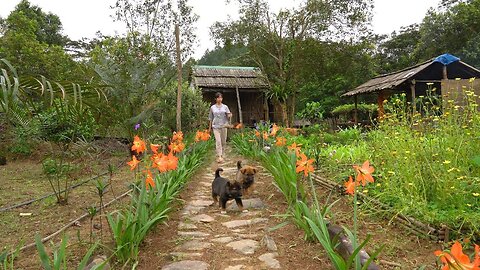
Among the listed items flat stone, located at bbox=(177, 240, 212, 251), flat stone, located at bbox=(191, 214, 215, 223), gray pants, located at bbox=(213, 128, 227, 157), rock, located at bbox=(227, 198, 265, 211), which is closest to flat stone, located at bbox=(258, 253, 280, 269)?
flat stone, located at bbox=(177, 240, 212, 251)

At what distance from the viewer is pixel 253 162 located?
802cm

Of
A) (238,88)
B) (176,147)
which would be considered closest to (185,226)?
(176,147)

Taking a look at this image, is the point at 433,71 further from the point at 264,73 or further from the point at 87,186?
the point at 87,186

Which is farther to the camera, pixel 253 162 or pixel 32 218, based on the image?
pixel 253 162

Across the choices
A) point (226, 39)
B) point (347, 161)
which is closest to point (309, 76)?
point (226, 39)

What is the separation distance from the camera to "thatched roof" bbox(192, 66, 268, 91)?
17.8m

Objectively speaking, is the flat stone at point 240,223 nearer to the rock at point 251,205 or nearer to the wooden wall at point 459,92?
the rock at point 251,205

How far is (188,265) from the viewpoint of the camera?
2760 millimetres

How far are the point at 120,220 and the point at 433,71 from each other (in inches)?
553

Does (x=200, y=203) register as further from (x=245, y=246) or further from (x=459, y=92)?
(x=459, y=92)

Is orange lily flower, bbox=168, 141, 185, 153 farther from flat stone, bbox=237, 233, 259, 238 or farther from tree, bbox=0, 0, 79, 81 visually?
tree, bbox=0, 0, 79, 81

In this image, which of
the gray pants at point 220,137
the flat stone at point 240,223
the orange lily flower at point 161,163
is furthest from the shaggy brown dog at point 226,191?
the gray pants at point 220,137

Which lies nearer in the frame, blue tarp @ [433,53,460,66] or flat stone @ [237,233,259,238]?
flat stone @ [237,233,259,238]

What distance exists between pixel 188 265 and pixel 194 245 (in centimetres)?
46
